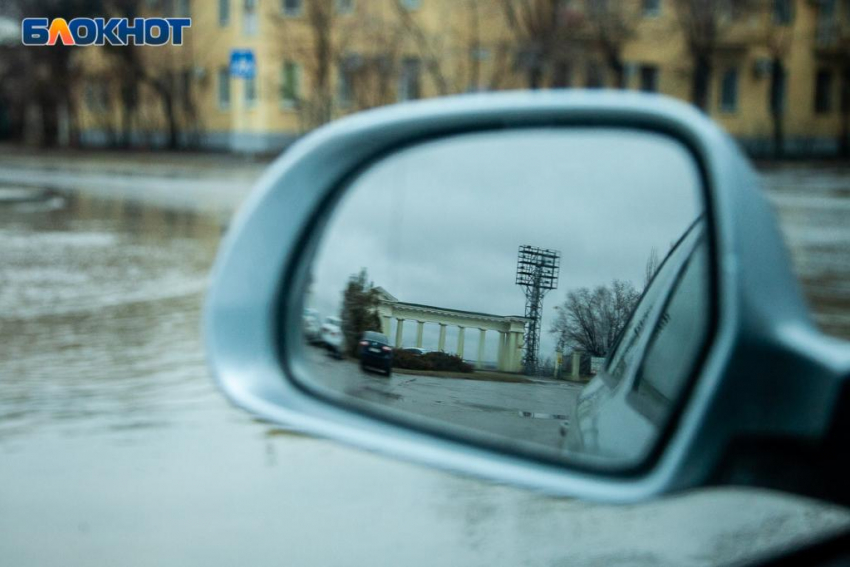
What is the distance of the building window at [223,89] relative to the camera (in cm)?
4462

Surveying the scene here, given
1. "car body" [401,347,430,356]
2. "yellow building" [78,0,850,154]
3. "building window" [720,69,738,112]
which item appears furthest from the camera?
"building window" [720,69,738,112]

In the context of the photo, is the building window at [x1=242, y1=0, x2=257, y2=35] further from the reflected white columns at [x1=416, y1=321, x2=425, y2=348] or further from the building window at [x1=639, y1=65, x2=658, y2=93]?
the reflected white columns at [x1=416, y1=321, x2=425, y2=348]

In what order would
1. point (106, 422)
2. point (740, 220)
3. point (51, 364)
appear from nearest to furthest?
point (740, 220)
point (106, 422)
point (51, 364)

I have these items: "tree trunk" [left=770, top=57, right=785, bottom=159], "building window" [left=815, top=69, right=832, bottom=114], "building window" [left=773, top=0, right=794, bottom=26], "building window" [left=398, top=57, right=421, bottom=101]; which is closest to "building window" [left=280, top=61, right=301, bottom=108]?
"building window" [left=398, top=57, right=421, bottom=101]

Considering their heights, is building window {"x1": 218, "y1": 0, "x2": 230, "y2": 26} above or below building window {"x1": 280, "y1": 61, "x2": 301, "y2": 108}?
above

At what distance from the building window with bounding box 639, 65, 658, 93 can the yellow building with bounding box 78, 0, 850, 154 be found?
0.24 ft

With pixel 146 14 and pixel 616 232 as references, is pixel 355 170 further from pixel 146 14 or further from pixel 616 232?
pixel 146 14

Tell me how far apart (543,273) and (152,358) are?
619 centimetres

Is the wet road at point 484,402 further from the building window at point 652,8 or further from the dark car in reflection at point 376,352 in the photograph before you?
the building window at point 652,8

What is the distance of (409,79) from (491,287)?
34.7m

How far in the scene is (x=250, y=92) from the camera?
42.4m

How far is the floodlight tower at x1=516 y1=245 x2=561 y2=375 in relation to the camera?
5.77ft

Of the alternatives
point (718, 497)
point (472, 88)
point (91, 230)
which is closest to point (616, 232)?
point (718, 497)

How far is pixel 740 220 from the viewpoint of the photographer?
1.31 meters
